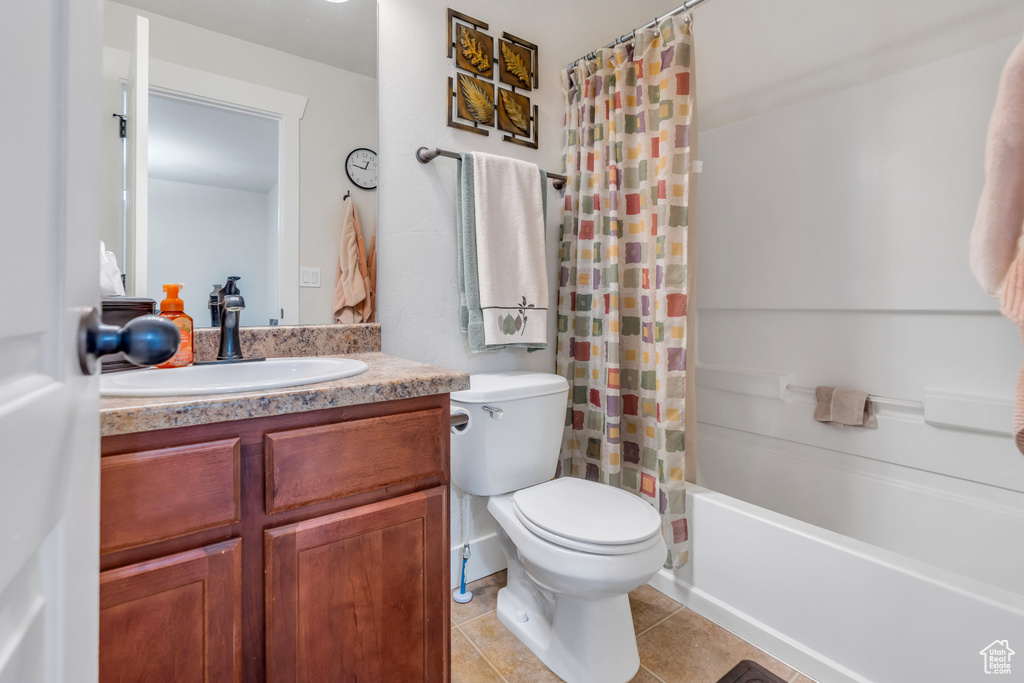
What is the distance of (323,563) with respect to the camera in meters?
0.87

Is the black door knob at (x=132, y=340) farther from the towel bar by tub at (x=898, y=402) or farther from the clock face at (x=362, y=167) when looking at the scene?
the towel bar by tub at (x=898, y=402)

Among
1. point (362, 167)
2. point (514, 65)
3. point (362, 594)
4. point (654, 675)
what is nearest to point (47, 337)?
point (362, 594)

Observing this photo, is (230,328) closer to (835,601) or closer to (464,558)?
(464,558)

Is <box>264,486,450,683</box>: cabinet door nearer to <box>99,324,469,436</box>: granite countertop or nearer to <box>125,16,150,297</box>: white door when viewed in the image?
<box>99,324,469,436</box>: granite countertop

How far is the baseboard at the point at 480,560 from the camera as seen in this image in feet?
5.57

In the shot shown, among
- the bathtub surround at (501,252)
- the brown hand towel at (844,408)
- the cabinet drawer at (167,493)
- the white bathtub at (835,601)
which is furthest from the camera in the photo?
the brown hand towel at (844,408)

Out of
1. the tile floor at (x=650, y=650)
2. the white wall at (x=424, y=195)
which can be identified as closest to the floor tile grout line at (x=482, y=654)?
the tile floor at (x=650, y=650)

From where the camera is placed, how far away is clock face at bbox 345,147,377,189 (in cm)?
146

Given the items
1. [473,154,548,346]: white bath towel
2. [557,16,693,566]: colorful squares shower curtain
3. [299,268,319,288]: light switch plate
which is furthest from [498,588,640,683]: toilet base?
[299,268,319,288]: light switch plate

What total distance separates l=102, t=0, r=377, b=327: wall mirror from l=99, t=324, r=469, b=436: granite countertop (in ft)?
0.20

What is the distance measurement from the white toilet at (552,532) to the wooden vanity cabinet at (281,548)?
13.1 inches

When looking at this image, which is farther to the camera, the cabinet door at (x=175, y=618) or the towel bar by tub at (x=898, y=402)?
the towel bar by tub at (x=898, y=402)

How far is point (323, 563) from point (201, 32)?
53.2 inches

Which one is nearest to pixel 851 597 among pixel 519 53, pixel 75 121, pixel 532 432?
pixel 532 432
